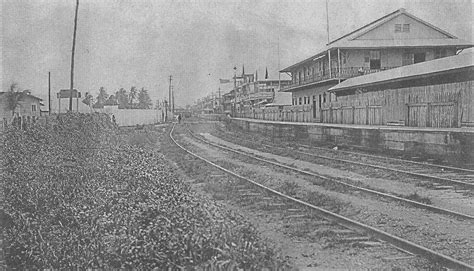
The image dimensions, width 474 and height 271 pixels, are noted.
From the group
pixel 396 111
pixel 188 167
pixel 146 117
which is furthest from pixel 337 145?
pixel 146 117

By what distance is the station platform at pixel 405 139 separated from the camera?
14.6 m

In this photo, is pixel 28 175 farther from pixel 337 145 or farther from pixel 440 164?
pixel 337 145

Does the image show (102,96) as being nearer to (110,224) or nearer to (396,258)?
(110,224)

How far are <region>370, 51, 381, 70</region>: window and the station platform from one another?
16206 millimetres

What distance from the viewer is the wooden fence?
1723cm

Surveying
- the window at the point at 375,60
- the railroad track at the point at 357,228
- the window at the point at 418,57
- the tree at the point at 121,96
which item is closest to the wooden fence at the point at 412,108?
the railroad track at the point at 357,228

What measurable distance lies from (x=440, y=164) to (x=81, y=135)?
494 inches

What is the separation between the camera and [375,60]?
41812 millimetres

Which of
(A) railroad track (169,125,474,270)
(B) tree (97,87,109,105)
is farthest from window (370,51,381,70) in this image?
(B) tree (97,87,109,105)

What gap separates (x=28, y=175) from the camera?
26.7ft

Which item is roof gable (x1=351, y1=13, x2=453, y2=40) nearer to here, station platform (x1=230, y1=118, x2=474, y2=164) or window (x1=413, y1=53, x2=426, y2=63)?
window (x1=413, y1=53, x2=426, y2=63)

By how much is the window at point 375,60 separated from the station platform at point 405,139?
53.2ft

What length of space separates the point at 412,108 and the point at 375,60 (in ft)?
77.5

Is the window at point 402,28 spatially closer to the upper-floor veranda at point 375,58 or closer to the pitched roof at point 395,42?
the pitched roof at point 395,42
